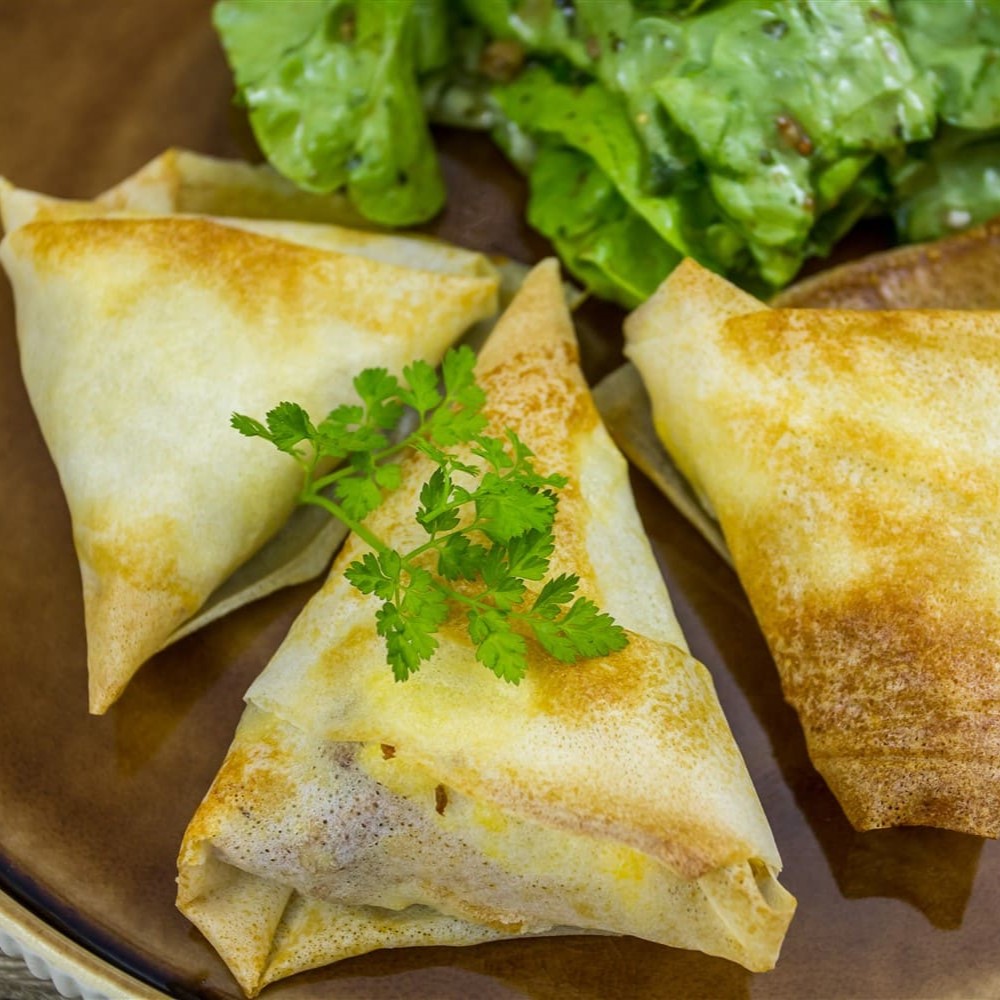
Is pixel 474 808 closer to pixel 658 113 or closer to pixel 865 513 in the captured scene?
pixel 865 513

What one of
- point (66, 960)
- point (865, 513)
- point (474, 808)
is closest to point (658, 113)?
point (865, 513)

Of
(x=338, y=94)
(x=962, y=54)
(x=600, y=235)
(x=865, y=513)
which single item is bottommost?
(x=865, y=513)

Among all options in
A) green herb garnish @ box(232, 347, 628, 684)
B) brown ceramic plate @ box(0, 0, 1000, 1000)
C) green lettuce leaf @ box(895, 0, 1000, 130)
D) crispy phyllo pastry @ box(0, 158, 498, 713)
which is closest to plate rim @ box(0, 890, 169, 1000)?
brown ceramic plate @ box(0, 0, 1000, 1000)

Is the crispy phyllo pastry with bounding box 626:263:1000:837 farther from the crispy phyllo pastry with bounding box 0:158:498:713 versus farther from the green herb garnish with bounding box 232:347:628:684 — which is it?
the crispy phyllo pastry with bounding box 0:158:498:713

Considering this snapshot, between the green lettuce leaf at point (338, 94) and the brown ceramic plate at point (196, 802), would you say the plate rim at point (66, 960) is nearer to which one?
the brown ceramic plate at point (196, 802)

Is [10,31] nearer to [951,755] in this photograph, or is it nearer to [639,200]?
[639,200]
